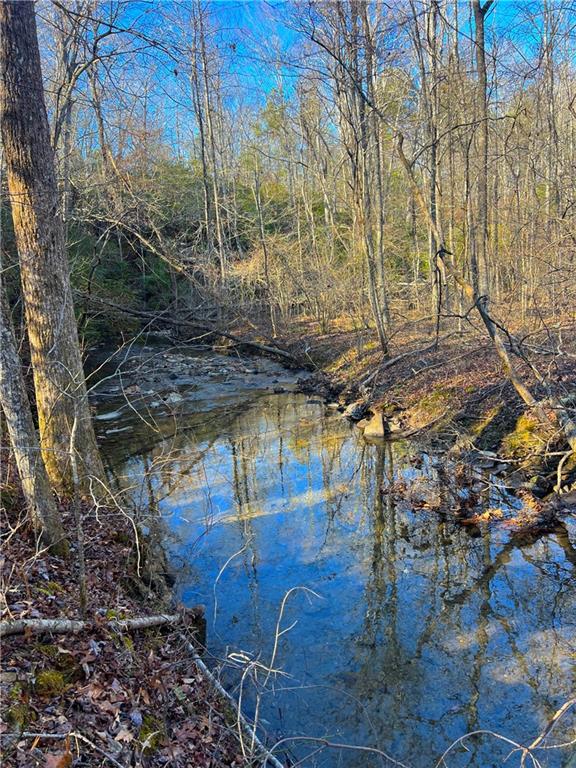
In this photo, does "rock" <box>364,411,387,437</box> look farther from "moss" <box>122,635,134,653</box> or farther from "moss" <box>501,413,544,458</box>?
"moss" <box>122,635,134,653</box>

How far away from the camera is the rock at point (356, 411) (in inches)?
510

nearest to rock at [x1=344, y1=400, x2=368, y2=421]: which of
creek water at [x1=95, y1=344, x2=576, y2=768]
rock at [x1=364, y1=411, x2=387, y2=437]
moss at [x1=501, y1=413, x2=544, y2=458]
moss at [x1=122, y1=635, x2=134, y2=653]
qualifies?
rock at [x1=364, y1=411, x2=387, y2=437]

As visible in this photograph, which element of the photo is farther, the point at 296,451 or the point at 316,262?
the point at 316,262

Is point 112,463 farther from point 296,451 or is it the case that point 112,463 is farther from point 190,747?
point 190,747

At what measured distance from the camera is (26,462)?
4758 mm

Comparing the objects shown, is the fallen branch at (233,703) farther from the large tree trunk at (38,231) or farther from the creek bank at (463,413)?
the creek bank at (463,413)

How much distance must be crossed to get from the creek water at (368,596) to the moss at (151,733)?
685 millimetres

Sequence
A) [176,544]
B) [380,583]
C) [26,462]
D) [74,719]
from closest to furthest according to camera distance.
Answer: [74,719] < [26,462] < [380,583] < [176,544]

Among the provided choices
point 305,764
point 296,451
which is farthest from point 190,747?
point 296,451

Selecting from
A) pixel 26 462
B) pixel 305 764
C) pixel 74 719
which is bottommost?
pixel 305 764

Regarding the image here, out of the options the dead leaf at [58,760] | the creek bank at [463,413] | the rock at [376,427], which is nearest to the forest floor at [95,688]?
the dead leaf at [58,760]

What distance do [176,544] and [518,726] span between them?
15.2ft

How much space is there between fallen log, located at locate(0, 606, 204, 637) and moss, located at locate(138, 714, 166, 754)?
91 cm

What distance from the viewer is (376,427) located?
11648mm
